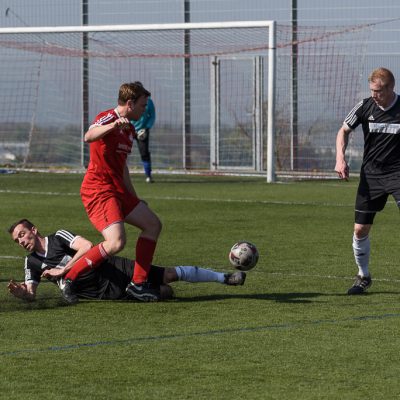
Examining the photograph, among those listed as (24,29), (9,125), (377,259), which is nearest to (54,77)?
(9,125)

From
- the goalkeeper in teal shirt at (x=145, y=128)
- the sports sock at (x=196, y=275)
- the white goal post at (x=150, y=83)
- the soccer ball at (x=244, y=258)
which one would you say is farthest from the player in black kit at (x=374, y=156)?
the white goal post at (x=150, y=83)

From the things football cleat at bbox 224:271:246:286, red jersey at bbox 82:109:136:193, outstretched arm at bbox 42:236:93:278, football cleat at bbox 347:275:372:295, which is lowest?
football cleat at bbox 347:275:372:295

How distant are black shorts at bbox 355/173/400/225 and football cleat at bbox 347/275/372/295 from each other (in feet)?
1.55

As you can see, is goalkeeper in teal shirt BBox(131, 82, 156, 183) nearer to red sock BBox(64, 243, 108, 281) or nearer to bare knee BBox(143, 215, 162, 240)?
bare knee BBox(143, 215, 162, 240)

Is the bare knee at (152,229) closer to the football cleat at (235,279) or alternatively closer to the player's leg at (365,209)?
the football cleat at (235,279)

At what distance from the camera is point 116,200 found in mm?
9836

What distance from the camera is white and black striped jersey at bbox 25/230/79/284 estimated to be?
384 inches

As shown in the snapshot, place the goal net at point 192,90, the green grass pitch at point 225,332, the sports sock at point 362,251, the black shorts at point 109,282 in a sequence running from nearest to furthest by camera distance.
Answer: the green grass pitch at point 225,332, the black shorts at point 109,282, the sports sock at point 362,251, the goal net at point 192,90

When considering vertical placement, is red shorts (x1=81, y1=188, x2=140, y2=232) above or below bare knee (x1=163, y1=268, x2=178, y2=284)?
above

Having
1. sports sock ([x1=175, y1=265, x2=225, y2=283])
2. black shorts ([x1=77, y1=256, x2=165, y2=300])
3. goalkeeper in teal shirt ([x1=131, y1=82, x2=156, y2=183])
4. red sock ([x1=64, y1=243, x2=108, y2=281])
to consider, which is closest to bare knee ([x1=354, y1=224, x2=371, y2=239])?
sports sock ([x1=175, y1=265, x2=225, y2=283])

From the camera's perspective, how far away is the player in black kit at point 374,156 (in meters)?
10.2

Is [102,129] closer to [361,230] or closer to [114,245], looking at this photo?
[114,245]

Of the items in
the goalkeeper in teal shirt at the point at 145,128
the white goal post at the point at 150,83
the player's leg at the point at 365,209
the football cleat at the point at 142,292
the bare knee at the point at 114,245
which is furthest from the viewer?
the white goal post at the point at 150,83

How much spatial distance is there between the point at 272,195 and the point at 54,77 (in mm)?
11480
